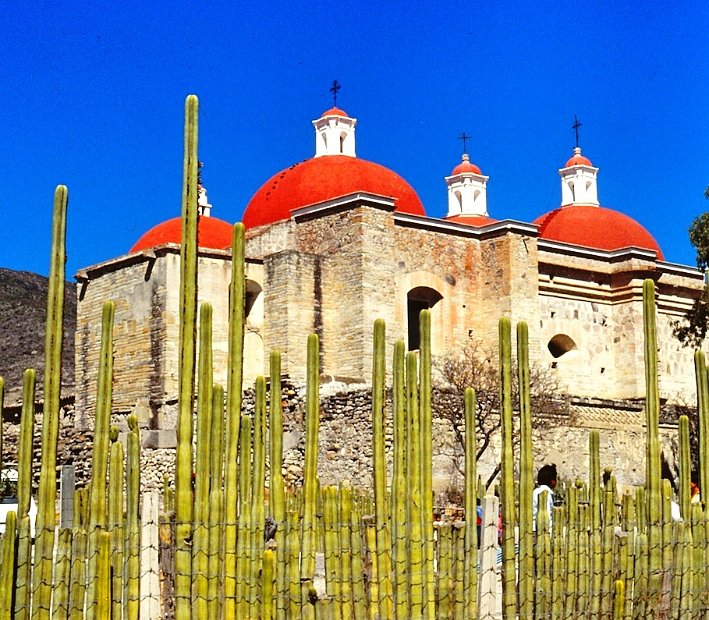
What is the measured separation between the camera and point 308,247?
25.3 metres

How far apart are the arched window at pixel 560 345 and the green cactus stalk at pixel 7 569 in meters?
21.6

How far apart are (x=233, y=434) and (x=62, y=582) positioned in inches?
45.9

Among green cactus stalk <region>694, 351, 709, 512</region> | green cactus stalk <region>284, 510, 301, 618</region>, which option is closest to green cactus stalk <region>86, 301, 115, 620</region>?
green cactus stalk <region>284, 510, 301, 618</region>

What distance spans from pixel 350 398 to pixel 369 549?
14478 mm

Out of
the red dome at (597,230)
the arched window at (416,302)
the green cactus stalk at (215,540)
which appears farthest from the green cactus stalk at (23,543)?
the red dome at (597,230)

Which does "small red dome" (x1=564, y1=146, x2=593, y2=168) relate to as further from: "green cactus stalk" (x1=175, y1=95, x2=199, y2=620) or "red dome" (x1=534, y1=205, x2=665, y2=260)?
"green cactus stalk" (x1=175, y1=95, x2=199, y2=620)

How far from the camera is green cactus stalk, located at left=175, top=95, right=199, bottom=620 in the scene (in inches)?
263

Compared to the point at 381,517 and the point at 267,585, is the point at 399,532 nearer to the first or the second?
the point at 381,517

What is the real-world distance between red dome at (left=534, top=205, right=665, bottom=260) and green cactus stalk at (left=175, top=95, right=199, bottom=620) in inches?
916

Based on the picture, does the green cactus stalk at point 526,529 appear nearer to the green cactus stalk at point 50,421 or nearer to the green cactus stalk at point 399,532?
the green cactus stalk at point 399,532

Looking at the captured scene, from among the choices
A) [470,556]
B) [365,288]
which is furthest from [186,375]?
[365,288]

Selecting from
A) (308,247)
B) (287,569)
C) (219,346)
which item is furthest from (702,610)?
(308,247)

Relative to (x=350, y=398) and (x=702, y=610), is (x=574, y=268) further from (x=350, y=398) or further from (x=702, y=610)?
(x=702, y=610)

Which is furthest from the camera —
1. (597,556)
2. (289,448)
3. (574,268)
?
(574,268)
